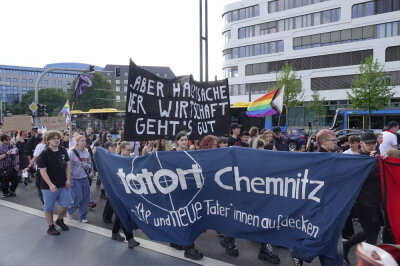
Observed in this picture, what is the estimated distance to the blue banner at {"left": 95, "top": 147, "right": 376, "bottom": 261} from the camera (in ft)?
10.9

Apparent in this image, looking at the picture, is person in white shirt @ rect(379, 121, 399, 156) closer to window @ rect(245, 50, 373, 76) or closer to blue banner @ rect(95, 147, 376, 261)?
blue banner @ rect(95, 147, 376, 261)

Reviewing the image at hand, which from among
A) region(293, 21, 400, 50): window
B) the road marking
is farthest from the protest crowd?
region(293, 21, 400, 50): window

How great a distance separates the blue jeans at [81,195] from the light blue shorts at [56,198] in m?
0.42

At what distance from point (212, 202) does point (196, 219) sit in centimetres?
32

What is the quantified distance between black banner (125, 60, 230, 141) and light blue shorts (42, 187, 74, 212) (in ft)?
5.51

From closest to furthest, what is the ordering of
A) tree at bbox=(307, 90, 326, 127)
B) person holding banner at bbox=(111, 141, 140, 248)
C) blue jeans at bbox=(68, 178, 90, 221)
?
person holding banner at bbox=(111, 141, 140, 248) → blue jeans at bbox=(68, 178, 90, 221) → tree at bbox=(307, 90, 326, 127)

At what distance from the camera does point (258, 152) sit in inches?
147

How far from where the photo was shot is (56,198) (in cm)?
552

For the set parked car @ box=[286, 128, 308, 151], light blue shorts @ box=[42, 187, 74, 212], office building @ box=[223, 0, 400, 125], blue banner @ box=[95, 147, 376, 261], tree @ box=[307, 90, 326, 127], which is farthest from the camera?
tree @ box=[307, 90, 326, 127]

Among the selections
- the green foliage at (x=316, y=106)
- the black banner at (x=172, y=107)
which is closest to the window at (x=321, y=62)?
the green foliage at (x=316, y=106)

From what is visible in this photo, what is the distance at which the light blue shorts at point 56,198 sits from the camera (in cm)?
540

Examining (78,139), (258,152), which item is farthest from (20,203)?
(258,152)

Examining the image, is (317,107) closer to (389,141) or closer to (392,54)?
(392,54)

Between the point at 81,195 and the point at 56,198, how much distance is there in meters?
0.60
